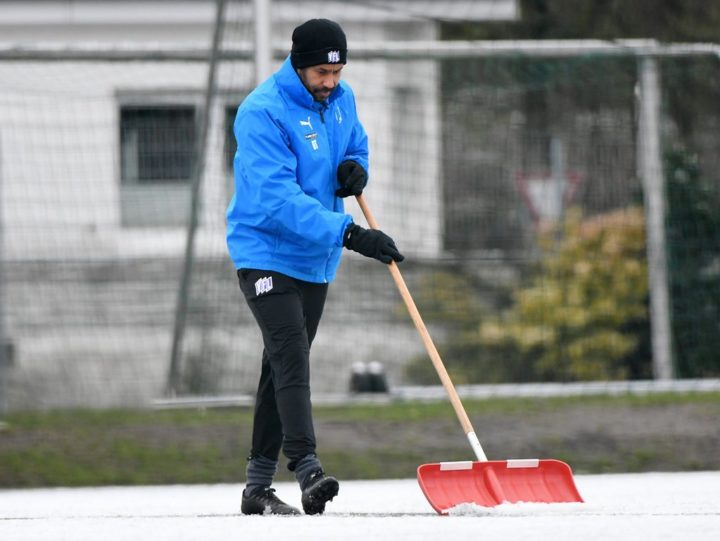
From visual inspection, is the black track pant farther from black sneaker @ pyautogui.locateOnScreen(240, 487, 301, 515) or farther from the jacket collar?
the jacket collar

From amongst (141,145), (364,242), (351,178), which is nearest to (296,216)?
(364,242)

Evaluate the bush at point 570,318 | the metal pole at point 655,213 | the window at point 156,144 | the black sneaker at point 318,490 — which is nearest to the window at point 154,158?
the window at point 156,144

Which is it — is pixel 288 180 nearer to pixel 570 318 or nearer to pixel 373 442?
pixel 373 442

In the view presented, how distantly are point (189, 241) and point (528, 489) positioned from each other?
208 inches

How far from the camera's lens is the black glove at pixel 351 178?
6.10m

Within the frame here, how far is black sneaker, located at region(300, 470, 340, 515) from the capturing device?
5844mm

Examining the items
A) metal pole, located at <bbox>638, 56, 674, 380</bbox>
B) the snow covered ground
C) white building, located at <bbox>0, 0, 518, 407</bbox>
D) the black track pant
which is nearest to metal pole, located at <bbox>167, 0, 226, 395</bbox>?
white building, located at <bbox>0, 0, 518, 407</bbox>

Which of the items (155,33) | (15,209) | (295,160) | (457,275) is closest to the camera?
(295,160)

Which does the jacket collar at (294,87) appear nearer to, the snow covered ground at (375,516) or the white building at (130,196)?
the snow covered ground at (375,516)

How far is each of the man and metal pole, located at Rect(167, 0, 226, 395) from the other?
15.3 ft

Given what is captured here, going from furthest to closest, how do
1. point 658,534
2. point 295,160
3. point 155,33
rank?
point 155,33 → point 295,160 → point 658,534

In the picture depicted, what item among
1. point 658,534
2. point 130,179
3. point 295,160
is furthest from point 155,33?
point 658,534

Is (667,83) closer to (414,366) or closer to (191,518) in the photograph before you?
(414,366)

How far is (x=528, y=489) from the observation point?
609 cm
